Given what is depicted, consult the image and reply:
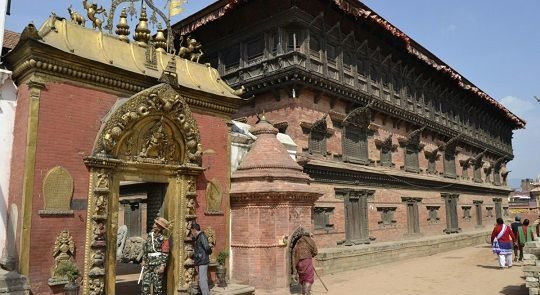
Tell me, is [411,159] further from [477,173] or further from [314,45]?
[477,173]

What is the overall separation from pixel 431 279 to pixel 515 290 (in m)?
2.96

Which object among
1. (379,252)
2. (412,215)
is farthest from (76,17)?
(412,215)

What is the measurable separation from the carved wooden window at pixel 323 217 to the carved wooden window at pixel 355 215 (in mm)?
990

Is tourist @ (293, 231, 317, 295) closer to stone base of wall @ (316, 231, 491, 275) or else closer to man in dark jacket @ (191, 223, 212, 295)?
man in dark jacket @ (191, 223, 212, 295)

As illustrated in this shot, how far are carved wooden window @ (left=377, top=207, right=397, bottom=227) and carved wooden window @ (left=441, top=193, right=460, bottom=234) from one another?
762 centimetres

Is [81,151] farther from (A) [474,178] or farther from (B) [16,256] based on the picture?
(A) [474,178]

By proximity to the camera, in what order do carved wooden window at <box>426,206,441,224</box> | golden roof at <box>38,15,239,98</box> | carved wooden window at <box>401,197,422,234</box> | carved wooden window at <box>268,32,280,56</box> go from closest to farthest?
golden roof at <box>38,15,239,98</box> < carved wooden window at <box>268,32,280,56</box> < carved wooden window at <box>401,197,422,234</box> < carved wooden window at <box>426,206,441,224</box>

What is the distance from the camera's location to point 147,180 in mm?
9477

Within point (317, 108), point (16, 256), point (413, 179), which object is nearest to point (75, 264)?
point (16, 256)

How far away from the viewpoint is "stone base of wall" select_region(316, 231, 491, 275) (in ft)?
52.3

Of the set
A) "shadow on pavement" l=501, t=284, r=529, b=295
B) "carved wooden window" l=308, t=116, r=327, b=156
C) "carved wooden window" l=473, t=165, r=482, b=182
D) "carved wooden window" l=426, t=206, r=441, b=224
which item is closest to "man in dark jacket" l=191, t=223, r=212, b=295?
"shadow on pavement" l=501, t=284, r=529, b=295

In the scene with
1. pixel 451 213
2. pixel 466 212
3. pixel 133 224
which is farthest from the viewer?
pixel 466 212

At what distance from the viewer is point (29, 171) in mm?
7723

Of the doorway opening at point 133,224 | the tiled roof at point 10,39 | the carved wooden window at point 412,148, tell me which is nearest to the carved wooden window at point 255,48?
the doorway opening at point 133,224
